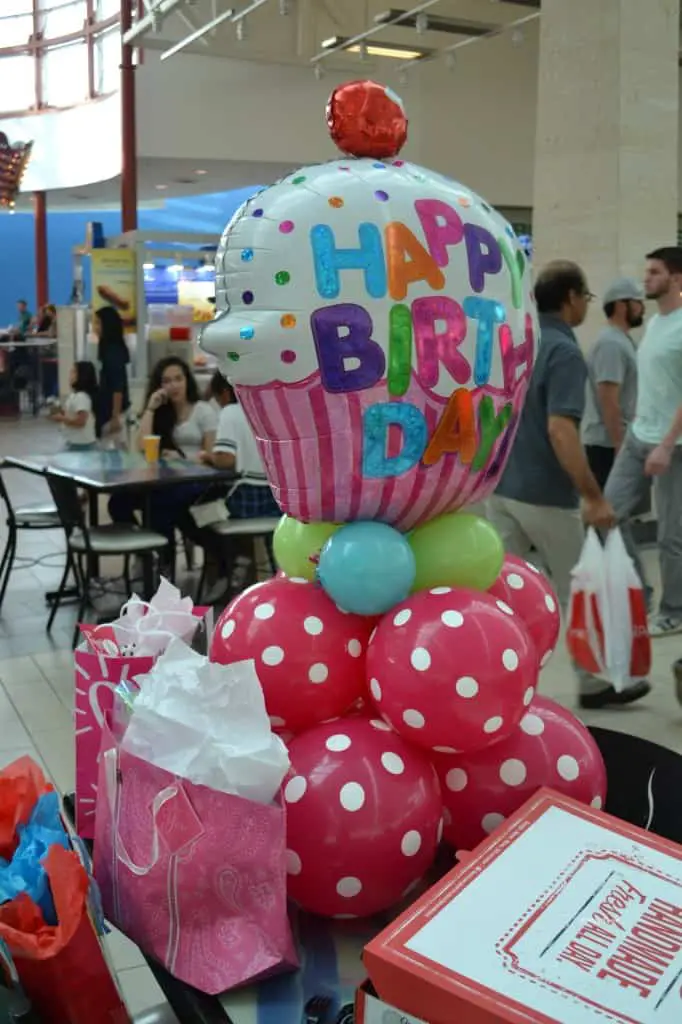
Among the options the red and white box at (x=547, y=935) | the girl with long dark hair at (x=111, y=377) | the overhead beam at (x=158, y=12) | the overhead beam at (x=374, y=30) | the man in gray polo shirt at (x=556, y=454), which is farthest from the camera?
the overhead beam at (x=158, y=12)

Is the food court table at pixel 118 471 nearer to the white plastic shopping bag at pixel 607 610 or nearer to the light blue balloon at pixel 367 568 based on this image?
the white plastic shopping bag at pixel 607 610

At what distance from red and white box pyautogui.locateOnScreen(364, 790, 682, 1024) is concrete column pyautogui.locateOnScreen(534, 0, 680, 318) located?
5299 millimetres

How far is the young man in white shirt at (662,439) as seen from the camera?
165 inches

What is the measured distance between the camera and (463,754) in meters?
1.36

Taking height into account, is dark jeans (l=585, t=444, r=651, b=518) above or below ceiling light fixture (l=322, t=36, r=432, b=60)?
below

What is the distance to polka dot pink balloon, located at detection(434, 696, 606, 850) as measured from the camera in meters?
1.35

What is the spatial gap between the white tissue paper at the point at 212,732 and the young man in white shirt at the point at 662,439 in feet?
10.4

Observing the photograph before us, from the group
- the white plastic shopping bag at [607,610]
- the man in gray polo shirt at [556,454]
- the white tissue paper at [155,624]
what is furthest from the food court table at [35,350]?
the white tissue paper at [155,624]

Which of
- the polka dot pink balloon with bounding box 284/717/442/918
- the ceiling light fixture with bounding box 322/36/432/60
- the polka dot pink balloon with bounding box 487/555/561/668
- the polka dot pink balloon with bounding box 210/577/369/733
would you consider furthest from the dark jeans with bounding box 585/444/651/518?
the ceiling light fixture with bounding box 322/36/432/60

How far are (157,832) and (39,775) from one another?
234mm

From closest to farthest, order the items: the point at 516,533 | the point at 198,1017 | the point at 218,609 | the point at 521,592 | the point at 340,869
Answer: the point at 198,1017, the point at 340,869, the point at 521,592, the point at 516,533, the point at 218,609

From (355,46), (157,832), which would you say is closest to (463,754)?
(157,832)

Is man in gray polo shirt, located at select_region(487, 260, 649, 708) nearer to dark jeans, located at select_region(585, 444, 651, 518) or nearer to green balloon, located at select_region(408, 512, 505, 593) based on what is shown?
dark jeans, located at select_region(585, 444, 651, 518)

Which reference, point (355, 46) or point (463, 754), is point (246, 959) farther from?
point (355, 46)
